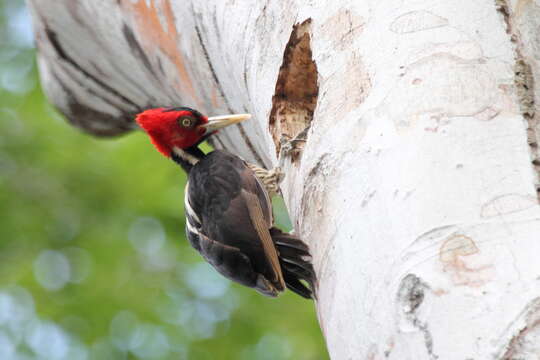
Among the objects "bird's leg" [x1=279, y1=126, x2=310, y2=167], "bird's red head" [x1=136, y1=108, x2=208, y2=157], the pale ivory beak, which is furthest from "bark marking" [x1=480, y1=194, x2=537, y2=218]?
"bird's red head" [x1=136, y1=108, x2=208, y2=157]

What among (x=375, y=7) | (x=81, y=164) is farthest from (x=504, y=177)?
(x=81, y=164)

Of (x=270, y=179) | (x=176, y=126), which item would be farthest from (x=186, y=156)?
(x=270, y=179)

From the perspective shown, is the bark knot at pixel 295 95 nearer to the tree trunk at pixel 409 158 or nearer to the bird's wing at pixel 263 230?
the tree trunk at pixel 409 158

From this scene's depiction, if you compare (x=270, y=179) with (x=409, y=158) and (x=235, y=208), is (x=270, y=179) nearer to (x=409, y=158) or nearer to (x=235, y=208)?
(x=235, y=208)

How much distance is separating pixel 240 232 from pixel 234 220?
0.25 ft

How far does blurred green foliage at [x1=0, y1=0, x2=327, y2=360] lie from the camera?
216 inches

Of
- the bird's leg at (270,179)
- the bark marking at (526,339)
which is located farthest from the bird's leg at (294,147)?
the bark marking at (526,339)

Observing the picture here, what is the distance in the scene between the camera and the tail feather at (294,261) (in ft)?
8.38

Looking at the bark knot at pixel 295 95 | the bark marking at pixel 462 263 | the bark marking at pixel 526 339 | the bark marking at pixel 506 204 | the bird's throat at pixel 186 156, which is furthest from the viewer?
the bird's throat at pixel 186 156

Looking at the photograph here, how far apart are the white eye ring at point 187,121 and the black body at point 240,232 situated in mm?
334

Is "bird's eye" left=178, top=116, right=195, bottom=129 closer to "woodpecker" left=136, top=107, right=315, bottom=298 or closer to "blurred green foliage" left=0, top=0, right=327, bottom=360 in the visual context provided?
"woodpecker" left=136, top=107, right=315, bottom=298

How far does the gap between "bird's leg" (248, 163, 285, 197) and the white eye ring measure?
41cm

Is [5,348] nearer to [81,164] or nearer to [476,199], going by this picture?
[81,164]

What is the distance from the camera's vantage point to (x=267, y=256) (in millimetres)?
2834
